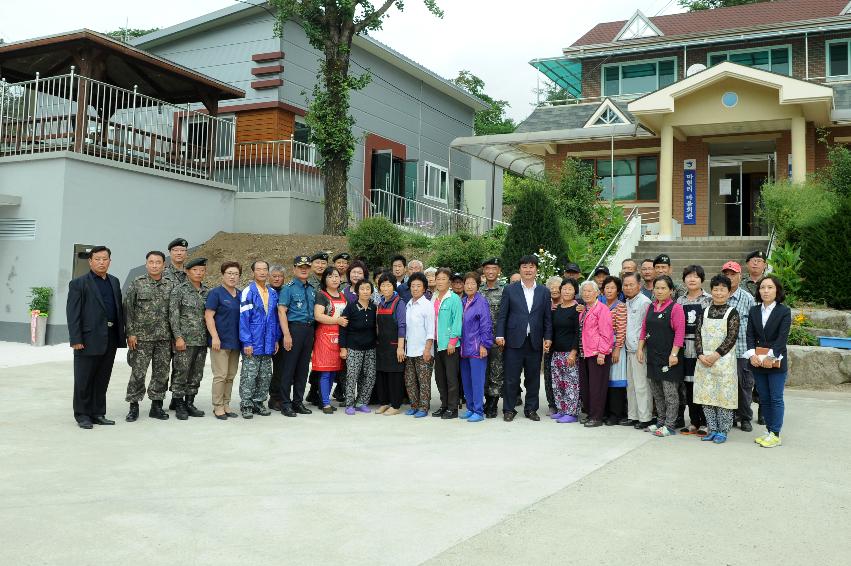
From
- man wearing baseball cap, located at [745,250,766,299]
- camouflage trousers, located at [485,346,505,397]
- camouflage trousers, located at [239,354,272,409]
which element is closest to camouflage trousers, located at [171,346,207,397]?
camouflage trousers, located at [239,354,272,409]

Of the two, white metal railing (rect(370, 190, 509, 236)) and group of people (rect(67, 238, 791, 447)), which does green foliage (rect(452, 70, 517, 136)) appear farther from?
group of people (rect(67, 238, 791, 447))

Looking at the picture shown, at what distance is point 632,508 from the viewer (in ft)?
15.6

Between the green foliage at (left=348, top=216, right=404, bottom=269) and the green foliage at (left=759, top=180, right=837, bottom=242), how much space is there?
25.6 ft

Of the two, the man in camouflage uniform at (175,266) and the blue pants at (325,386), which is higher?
the man in camouflage uniform at (175,266)

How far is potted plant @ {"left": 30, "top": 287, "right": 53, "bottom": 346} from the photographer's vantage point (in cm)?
1355

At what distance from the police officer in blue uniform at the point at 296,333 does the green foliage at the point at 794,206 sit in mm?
10185

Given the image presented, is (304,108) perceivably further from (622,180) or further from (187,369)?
(187,369)

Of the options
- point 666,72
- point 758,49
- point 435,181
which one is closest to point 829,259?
point 758,49

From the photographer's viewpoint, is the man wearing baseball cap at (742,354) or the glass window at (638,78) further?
the glass window at (638,78)

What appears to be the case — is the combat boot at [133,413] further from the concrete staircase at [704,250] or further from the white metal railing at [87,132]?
the concrete staircase at [704,250]

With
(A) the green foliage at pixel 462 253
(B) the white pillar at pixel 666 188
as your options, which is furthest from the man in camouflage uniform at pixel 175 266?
(B) the white pillar at pixel 666 188

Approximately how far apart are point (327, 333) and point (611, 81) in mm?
20330

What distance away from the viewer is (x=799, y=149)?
17.6m

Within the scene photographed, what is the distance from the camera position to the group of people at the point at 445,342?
23.4 ft
